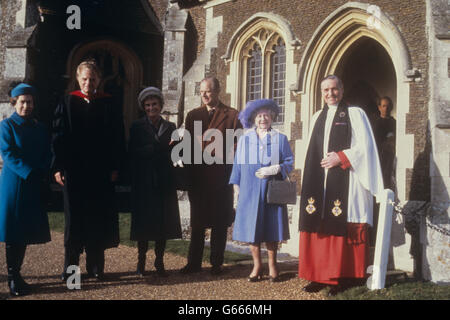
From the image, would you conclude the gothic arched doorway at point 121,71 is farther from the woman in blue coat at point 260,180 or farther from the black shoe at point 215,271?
the woman in blue coat at point 260,180

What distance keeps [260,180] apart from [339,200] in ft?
2.94

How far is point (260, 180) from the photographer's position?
17.4ft

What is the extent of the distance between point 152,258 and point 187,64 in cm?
483

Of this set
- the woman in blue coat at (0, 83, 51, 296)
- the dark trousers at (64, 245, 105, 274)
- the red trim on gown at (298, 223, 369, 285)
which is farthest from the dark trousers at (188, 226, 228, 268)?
the woman in blue coat at (0, 83, 51, 296)

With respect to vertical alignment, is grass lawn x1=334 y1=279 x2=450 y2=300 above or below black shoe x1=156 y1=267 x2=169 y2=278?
below

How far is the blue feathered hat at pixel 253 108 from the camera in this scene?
5.36 metres

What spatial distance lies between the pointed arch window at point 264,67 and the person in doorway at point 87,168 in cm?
452

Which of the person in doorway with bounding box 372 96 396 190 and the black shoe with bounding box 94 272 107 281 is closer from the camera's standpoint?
the black shoe with bounding box 94 272 107 281

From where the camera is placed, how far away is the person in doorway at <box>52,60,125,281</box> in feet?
16.5

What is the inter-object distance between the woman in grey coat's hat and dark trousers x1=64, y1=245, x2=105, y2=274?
394mm

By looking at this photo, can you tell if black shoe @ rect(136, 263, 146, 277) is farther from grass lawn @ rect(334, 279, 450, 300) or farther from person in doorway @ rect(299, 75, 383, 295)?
grass lawn @ rect(334, 279, 450, 300)

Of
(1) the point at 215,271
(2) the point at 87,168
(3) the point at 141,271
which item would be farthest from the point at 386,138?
(2) the point at 87,168

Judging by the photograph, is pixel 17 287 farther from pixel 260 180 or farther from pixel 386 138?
pixel 386 138

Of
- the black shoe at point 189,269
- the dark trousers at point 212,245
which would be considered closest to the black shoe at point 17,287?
the black shoe at point 189,269
